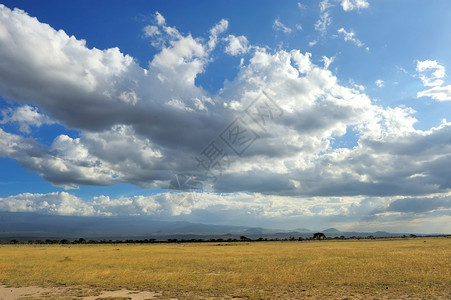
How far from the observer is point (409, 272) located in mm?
28062

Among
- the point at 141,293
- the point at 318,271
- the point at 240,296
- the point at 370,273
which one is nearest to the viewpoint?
the point at 240,296

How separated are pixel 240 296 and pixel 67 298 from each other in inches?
438

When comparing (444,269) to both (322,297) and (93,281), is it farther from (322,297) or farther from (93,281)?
(93,281)

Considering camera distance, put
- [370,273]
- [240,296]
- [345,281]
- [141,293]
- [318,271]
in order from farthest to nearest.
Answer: [318,271], [370,273], [345,281], [141,293], [240,296]

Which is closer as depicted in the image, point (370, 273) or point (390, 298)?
Result: point (390, 298)

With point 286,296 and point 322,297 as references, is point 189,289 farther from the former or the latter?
point 322,297

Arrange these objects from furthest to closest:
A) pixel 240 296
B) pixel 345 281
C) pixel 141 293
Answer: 1. pixel 345 281
2. pixel 141 293
3. pixel 240 296

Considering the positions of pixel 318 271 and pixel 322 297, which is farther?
pixel 318 271

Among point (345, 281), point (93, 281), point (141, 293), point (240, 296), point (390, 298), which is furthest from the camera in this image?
point (93, 281)

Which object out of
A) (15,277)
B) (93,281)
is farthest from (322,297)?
(15,277)

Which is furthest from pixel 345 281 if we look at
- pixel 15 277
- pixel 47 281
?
pixel 15 277

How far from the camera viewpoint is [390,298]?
62.0 feet

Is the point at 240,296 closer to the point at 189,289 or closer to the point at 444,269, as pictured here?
the point at 189,289

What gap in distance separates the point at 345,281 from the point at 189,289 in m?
12.2
